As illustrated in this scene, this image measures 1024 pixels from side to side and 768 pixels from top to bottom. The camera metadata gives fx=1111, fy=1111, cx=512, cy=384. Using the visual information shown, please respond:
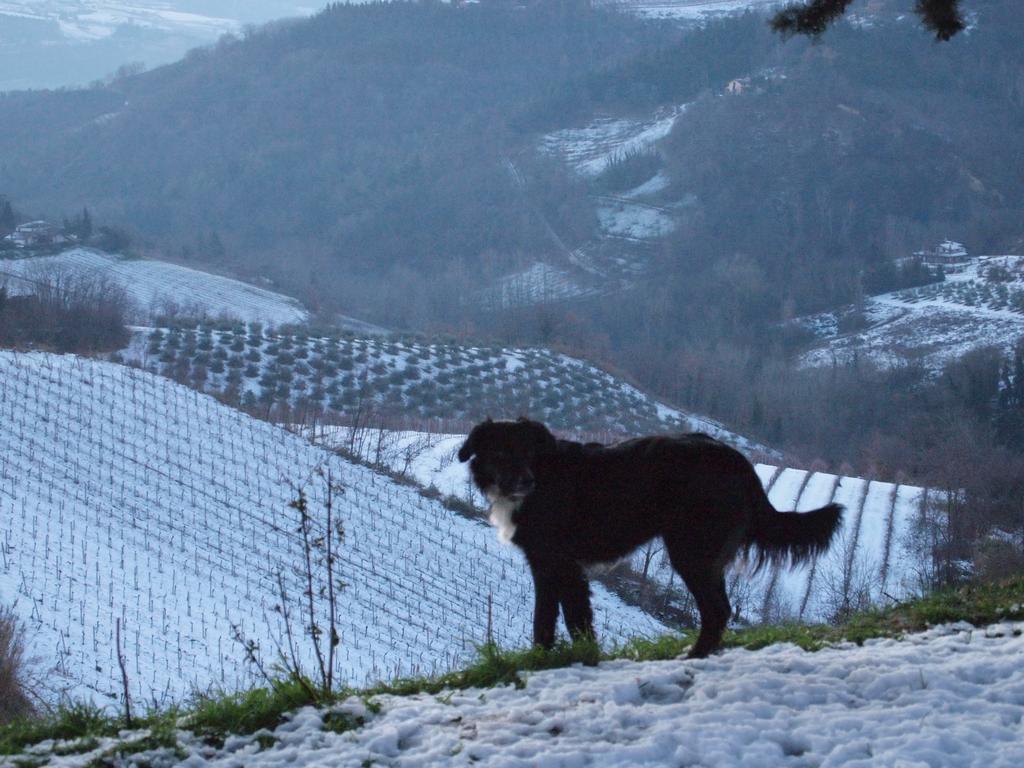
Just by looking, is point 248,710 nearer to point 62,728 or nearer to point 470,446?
point 62,728

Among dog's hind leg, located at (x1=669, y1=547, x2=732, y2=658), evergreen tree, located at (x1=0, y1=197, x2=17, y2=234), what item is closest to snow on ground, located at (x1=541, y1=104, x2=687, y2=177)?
evergreen tree, located at (x1=0, y1=197, x2=17, y2=234)

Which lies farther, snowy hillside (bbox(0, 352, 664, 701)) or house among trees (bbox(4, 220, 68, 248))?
Answer: house among trees (bbox(4, 220, 68, 248))

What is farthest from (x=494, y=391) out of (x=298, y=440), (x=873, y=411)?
(x=298, y=440)

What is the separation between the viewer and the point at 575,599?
7.09 metres

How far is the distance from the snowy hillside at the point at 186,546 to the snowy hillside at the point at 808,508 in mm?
2120

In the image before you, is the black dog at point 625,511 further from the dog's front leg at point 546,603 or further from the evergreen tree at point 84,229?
the evergreen tree at point 84,229

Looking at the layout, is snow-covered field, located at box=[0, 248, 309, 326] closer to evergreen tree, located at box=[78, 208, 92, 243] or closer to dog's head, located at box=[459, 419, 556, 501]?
evergreen tree, located at box=[78, 208, 92, 243]

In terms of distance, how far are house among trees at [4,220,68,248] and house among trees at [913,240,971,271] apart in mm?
86277

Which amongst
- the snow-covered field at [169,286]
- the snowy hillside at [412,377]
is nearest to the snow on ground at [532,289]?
the snow-covered field at [169,286]

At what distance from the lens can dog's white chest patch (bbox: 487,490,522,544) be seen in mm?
6930

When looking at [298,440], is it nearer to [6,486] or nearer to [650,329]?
[6,486]

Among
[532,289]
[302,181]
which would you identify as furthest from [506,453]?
[302,181]

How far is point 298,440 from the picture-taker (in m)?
31.5

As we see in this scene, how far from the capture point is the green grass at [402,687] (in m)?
5.68
